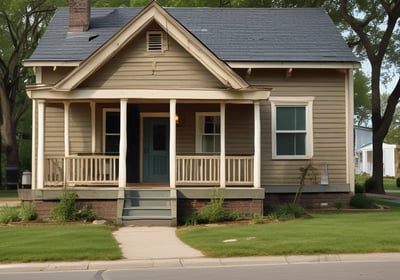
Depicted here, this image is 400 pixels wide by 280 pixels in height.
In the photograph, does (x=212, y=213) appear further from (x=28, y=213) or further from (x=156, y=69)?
(x=28, y=213)

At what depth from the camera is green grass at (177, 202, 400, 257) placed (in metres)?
12.2

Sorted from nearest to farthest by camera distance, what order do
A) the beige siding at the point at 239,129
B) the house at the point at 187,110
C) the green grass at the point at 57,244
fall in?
the green grass at the point at 57,244 < the house at the point at 187,110 < the beige siding at the point at 239,129

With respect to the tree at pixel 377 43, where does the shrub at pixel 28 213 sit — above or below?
below

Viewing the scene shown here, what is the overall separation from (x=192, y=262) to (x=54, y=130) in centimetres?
1091

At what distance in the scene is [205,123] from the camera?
69.7 ft

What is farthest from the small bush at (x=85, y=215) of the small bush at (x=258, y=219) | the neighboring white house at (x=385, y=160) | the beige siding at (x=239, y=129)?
the neighboring white house at (x=385, y=160)

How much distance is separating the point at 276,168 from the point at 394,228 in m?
6.61

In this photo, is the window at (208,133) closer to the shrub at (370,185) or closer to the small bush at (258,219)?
the small bush at (258,219)

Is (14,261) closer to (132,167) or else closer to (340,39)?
(132,167)

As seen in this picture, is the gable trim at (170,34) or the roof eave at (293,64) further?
the roof eave at (293,64)

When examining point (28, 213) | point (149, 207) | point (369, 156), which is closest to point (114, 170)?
point (149, 207)

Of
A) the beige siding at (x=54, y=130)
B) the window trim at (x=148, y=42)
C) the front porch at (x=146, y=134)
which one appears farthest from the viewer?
the beige siding at (x=54, y=130)

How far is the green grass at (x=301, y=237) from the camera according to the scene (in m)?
12.2

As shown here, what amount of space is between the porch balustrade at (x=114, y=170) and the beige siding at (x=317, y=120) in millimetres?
1822
